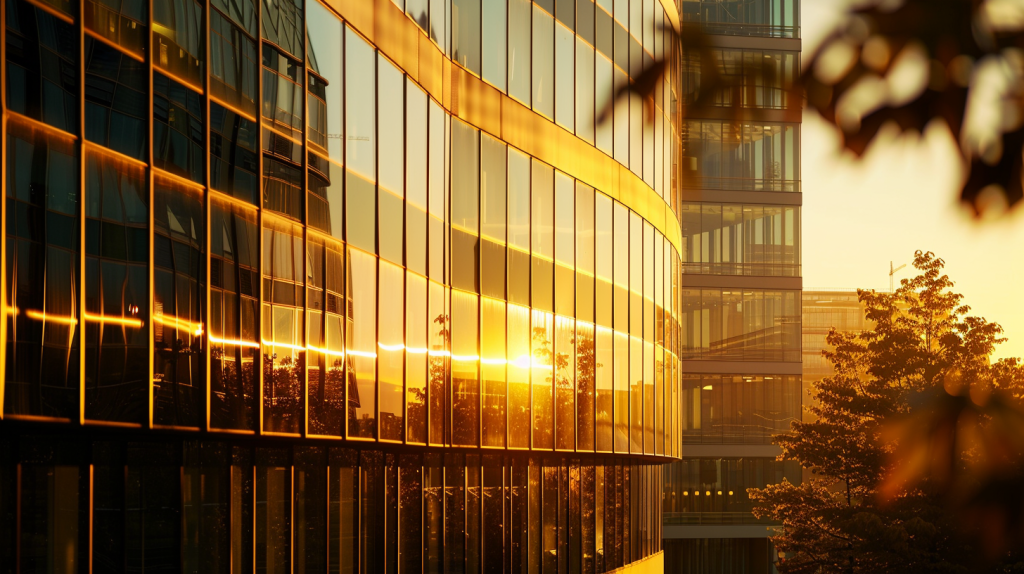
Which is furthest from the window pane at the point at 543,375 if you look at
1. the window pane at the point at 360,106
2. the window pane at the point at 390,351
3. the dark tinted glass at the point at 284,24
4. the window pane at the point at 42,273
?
the window pane at the point at 42,273

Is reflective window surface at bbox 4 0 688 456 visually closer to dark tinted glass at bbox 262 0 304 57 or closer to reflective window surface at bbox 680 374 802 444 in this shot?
dark tinted glass at bbox 262 0 304 57

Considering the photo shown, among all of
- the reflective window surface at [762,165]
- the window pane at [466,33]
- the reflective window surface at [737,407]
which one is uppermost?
the reflective window surface at [762,165]

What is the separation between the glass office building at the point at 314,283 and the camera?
10648 mm

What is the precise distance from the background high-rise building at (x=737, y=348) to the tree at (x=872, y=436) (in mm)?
19549

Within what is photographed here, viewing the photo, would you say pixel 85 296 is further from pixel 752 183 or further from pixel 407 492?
pixel 752 183

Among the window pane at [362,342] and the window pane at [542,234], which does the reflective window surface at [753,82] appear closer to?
the window pane at [362,342]

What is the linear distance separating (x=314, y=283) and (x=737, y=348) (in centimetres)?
4238

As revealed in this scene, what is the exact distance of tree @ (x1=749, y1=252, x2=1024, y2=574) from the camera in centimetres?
2891

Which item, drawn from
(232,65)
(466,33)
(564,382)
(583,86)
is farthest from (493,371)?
(232,65)

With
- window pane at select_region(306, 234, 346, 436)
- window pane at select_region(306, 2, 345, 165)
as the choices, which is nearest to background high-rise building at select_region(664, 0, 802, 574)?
window pane at select_region(306, 2, 345, 165)

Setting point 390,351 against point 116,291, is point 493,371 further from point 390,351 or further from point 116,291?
point 116,291

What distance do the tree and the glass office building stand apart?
6.87 m

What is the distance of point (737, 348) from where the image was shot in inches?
2167

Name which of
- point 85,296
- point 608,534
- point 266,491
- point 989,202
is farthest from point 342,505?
point 989,202
